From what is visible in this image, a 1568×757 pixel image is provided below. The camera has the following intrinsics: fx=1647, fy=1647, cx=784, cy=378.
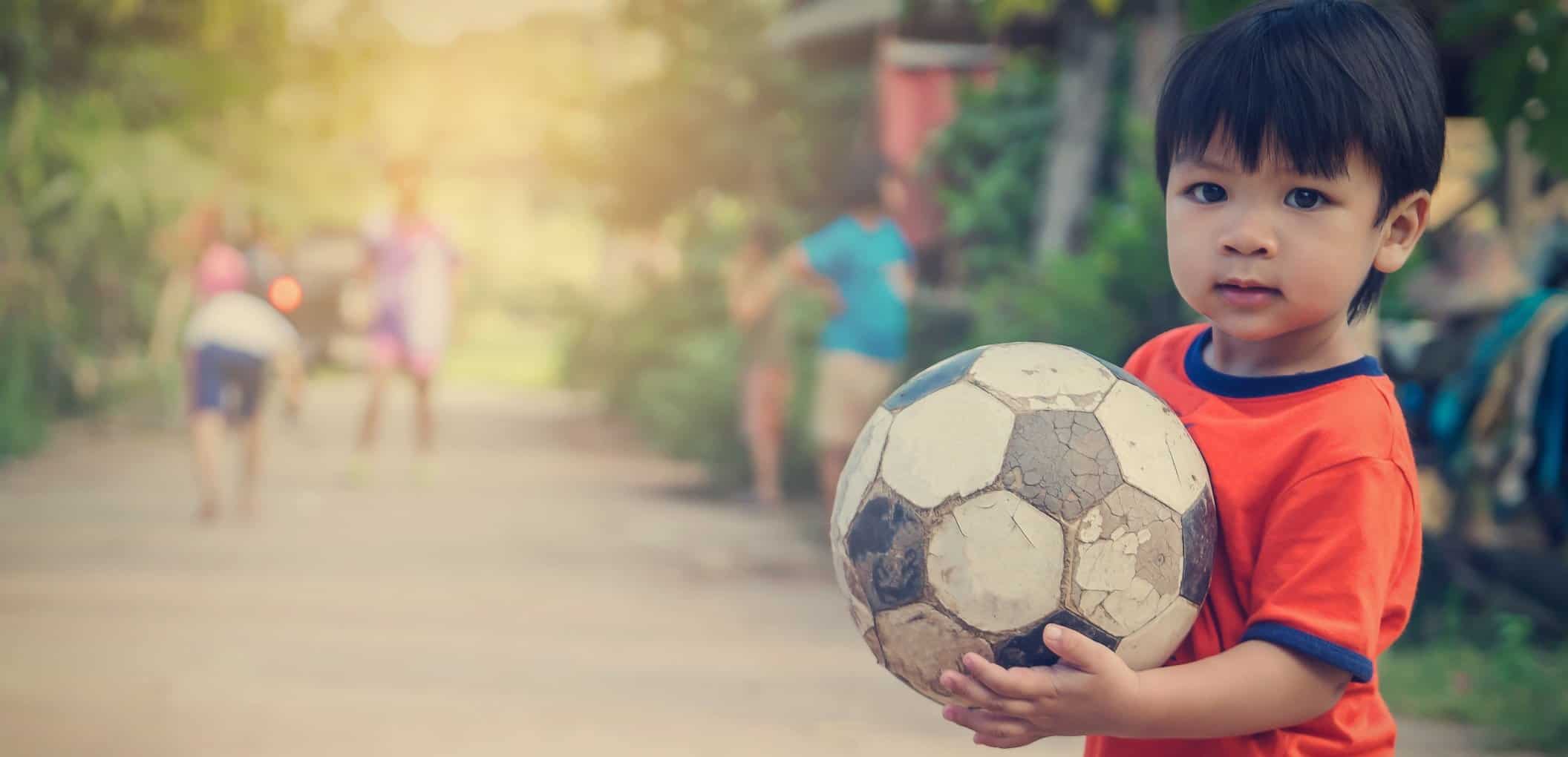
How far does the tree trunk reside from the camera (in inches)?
419

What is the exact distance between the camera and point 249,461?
408 inches

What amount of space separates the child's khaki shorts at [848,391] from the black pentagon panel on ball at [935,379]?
697 cm

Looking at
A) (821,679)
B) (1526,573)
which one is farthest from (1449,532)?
(821,679)

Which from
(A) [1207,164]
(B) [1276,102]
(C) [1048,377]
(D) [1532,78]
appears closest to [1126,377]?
(C) [1048,377]

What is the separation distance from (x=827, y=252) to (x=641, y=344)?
7.08 m

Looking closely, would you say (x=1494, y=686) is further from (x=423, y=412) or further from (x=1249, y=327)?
(x=423, y=412)

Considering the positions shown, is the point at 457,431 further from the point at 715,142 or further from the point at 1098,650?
the point at 1098,650

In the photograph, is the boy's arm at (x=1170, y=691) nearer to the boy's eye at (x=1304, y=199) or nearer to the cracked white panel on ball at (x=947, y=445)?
the cracked white panel on ball at (x=947, y=445)

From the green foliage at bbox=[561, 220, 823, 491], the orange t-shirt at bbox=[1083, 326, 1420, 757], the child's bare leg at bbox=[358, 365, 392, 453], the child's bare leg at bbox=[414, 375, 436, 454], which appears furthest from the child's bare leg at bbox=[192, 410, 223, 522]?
the orange t-shirt at bbox=[1083, 326, 1420, 757]

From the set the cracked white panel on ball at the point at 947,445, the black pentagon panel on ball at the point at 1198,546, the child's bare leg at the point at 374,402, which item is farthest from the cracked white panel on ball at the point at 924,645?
the child's bare leg at the point at 374,402

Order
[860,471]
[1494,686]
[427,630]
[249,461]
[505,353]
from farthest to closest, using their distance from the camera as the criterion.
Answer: [505,353] < [249,461] < [427,630] < [1494,686] < [860,471]

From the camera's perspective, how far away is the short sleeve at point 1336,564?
6.30 feet

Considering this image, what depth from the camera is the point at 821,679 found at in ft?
20.7

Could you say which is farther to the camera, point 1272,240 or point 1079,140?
point 1079,140
